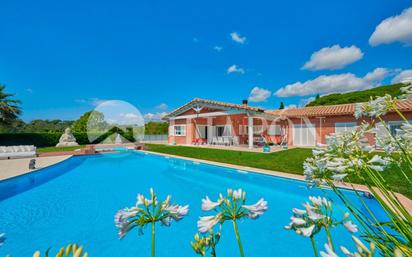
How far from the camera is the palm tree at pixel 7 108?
19719 millimetres

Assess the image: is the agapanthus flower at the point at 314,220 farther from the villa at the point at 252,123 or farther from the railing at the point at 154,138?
the railing at the point at 154,138

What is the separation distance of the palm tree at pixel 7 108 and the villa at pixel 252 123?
15.7 m

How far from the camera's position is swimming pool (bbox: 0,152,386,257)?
12.7 ft

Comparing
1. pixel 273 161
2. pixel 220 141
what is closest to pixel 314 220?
pixel 273 161

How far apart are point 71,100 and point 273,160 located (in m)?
40.0

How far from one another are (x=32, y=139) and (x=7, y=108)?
12.4 feet

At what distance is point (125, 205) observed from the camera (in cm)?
580

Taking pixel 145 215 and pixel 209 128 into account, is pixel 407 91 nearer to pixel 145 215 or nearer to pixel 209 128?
pixel 145 215

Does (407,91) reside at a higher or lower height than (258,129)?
lower

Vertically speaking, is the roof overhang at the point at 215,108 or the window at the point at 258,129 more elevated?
the roof overhang at the point at 215,108

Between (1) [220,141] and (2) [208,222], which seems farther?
(1) [220,141]

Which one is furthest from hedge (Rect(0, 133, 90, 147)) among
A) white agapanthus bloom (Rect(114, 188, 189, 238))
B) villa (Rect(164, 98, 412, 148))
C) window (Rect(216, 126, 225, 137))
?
white agapanthus bloom (Rect(114, 188, 189, 238))

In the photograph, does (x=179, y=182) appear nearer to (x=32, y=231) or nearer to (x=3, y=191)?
(x=32, y=231)

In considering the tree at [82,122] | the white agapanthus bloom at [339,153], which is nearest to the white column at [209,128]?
the white agapanthus bloom at [339,153]
